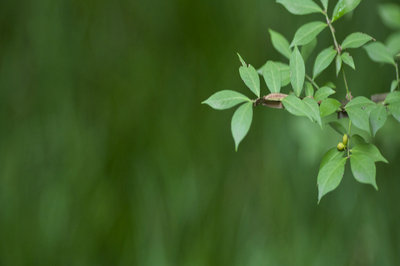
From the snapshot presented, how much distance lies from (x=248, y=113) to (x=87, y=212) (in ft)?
2.83

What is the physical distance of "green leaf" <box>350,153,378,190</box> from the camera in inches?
18.6

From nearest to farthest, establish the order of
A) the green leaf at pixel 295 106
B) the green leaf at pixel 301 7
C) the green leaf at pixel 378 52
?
1. the green leaf at pixel 295 106
2. the green leaf at pixel 301 7
3. the green leaf at pixel 378 52

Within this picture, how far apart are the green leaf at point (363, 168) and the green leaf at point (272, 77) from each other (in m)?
0.10

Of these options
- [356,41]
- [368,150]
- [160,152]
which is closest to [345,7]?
[356,41]

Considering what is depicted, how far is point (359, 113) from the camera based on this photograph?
489 mm

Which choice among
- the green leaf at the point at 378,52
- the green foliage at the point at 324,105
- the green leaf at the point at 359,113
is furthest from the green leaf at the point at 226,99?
the green leaf at the point at 378,52

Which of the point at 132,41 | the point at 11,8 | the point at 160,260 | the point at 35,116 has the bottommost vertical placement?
the point at 160,260

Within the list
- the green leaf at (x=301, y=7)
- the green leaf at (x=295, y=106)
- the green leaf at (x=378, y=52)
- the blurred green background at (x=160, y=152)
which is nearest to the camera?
the green leaf at (x=295, y=106)

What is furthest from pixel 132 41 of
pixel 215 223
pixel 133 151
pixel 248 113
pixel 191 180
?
pixel 248 113

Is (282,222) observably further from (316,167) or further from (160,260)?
(160,260)

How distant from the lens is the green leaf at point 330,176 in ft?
1.58

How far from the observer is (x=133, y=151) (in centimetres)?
133

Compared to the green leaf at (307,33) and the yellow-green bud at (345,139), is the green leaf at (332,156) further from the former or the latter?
the green leaf at (307,33)

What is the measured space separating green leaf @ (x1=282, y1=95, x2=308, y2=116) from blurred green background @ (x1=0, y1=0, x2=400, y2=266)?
0.58 meters
